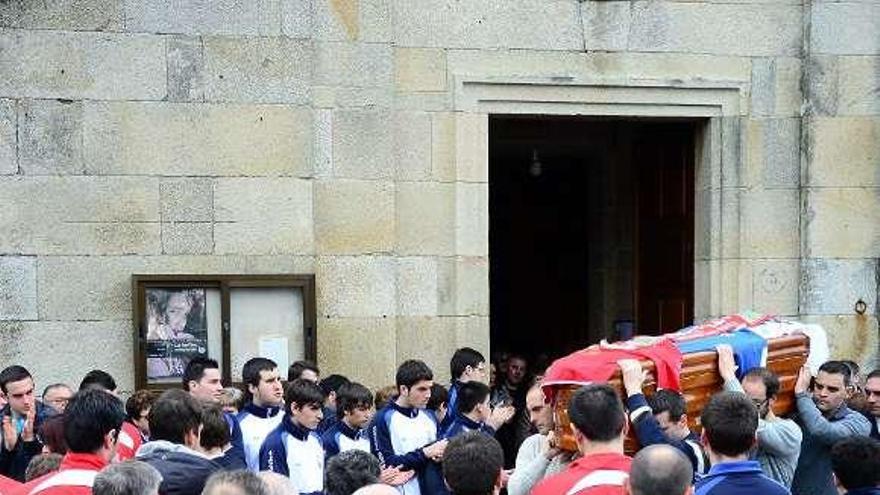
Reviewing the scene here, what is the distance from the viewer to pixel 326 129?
9.77 metres

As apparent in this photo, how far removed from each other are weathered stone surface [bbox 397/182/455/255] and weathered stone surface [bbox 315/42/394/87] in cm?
92

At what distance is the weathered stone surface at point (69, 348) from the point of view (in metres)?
9.03

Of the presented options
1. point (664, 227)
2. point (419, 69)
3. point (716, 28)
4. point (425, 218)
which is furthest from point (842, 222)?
point (419, 69)

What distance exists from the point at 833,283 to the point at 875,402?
3.51m

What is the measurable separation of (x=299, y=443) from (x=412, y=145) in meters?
3.62

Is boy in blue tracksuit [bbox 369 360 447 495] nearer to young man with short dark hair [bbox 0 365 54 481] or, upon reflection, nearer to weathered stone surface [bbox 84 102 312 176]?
young man with short dark hair [bbox 0 365 54 481]

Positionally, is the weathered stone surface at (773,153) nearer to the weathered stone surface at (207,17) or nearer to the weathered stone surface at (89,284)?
the weathered stone surface at (207,17)

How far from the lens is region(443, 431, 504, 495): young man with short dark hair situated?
434 centimetres

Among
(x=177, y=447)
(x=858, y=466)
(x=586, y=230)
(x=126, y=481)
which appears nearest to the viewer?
(x=126, y=481)

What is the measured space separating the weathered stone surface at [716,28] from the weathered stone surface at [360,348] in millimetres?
3344

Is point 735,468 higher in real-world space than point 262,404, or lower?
higher

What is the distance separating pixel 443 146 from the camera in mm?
10156

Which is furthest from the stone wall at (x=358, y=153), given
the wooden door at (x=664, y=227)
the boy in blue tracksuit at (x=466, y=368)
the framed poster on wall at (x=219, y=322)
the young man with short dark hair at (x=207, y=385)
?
the young man with short dark hair at (x=207, y=385)

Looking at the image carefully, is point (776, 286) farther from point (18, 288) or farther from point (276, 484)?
point (276, 484)
